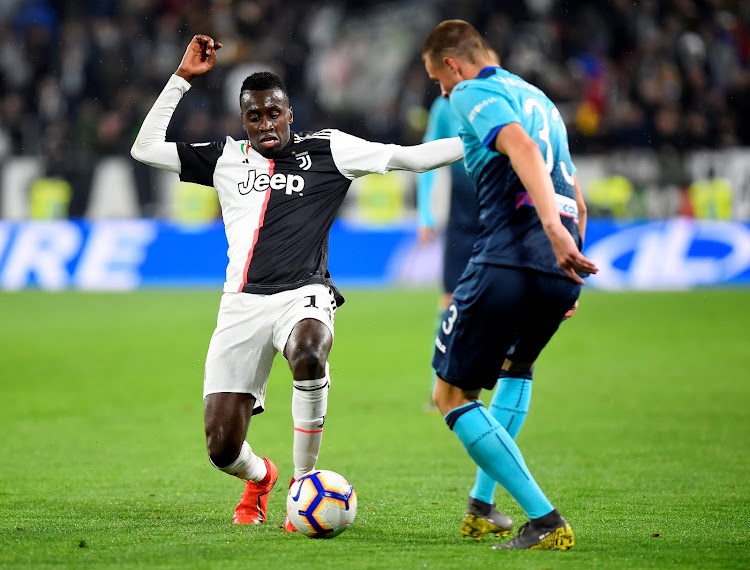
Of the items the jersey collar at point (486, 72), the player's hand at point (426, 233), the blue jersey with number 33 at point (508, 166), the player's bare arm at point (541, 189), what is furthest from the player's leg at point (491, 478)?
the player's hand at point (426, 233)

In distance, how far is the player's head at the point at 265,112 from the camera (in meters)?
5.55

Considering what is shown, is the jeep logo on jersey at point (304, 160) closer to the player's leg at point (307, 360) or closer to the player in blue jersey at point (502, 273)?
the player's leg at point (307, 360)

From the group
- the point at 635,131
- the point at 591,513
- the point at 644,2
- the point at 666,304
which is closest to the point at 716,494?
the point at 591,513

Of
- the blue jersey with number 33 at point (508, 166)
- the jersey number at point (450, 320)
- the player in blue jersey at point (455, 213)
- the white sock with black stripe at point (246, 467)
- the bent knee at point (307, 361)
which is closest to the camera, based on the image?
the blue jersey with number 33 at point (508, 166)

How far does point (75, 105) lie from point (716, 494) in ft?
61.1

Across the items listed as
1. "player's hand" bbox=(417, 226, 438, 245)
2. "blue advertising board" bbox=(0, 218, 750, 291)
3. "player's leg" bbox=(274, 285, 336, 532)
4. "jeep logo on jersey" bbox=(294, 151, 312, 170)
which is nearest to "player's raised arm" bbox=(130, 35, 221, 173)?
"jeep logo on jersey" bbox=(294, 151, 312, 170)

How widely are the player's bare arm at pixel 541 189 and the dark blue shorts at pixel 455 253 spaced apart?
3902 mm

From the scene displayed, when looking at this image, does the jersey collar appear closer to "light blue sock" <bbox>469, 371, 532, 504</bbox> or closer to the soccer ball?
"light blue sock" <bbox>469, 371, 532, 504</bbox>

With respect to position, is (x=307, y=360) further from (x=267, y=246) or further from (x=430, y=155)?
(x=430, y=155)

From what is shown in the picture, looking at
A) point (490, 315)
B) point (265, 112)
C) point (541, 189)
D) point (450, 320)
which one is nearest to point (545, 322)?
point (490, 315)

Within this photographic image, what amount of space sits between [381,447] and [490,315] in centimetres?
330

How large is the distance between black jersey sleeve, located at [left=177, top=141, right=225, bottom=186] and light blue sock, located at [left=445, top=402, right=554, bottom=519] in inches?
74.4

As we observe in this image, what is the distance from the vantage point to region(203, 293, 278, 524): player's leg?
529cm

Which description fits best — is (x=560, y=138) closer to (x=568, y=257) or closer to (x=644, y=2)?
(x=568, y=257)
